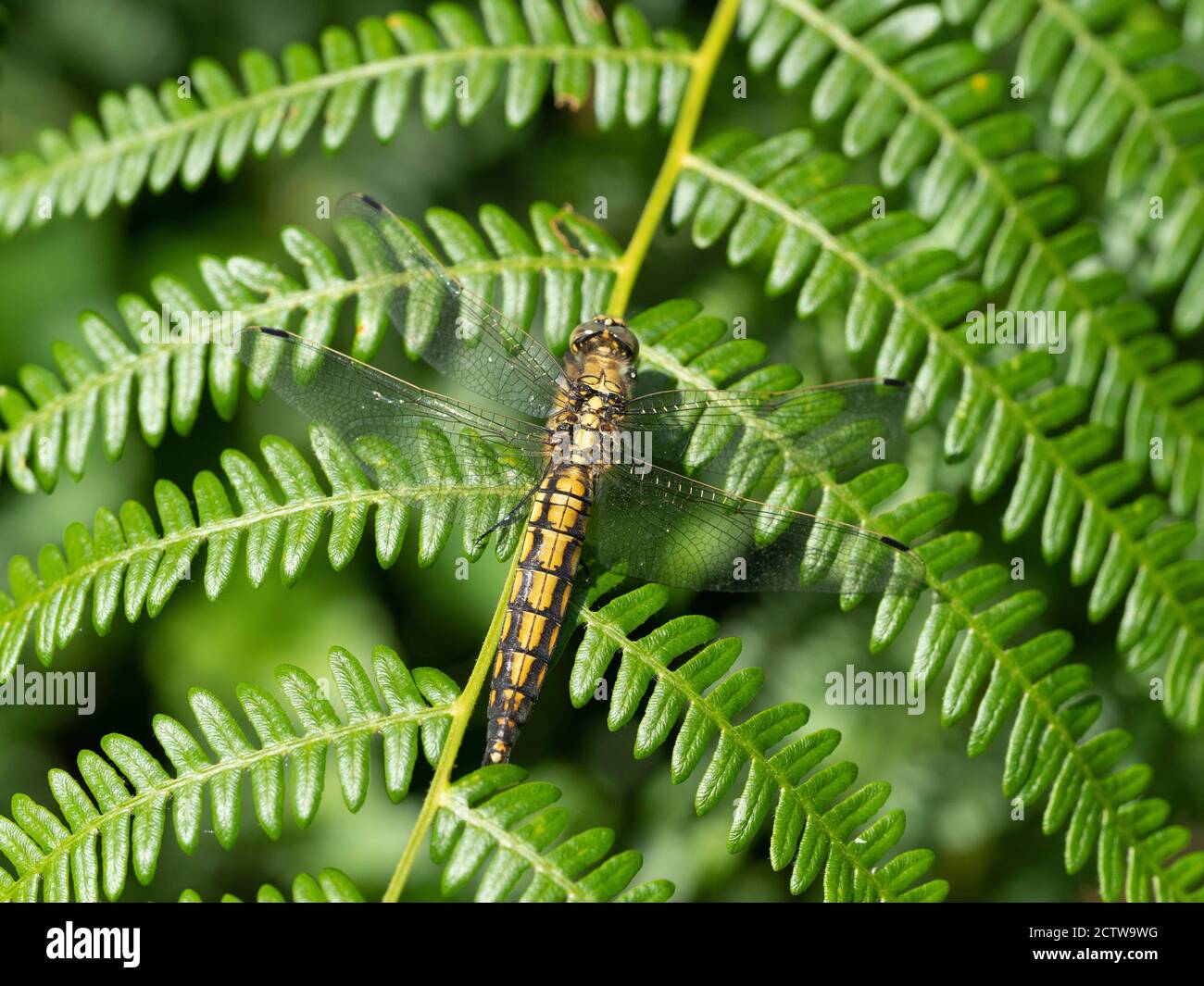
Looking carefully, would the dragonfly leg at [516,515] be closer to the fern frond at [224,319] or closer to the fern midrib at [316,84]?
the fern frond at [224,319]

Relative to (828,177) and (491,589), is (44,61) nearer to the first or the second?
(491,589)

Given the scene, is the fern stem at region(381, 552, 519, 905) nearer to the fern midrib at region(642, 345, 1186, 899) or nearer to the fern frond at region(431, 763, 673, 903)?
the fern frond at region(431, 763, 673, 903)

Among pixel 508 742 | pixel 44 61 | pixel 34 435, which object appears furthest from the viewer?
pixel 44 61

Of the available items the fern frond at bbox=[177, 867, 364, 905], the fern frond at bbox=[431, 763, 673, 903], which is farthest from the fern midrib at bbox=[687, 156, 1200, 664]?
the fern frond at bbox=[177, 867, 364, 905]

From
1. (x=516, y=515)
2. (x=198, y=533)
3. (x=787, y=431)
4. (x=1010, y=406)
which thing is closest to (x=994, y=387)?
(x=1010, y=406)

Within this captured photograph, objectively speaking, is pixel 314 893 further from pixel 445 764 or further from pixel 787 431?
pixel 787 431

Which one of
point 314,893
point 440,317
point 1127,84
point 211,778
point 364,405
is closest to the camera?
point 314,893
